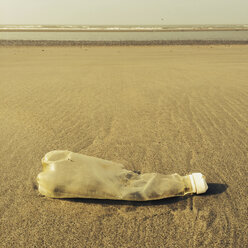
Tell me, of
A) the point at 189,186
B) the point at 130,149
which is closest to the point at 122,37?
the point at 130,149

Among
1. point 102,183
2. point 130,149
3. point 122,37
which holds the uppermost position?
point 122,37

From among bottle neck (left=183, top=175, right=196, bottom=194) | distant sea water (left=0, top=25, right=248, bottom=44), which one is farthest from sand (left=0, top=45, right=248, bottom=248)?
distant sea water (left=0, top=25, right=248, bottom=44)

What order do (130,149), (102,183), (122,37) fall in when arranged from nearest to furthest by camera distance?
(102,183), (130,149), (122,37)

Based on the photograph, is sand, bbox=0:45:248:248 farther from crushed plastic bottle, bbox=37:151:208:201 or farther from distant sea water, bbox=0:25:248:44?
distant sea water, bbox=0:25:248:44

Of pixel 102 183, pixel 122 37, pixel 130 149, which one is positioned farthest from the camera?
pixel 122 37

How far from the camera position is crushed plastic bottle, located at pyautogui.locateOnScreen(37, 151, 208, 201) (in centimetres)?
170

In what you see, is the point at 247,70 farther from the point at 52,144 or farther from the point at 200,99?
the point at 52,144

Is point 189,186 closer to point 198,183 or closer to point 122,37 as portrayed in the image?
point 198,183

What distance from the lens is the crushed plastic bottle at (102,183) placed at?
170cm

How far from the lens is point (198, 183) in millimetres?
1758

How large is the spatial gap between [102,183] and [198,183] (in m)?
0.66

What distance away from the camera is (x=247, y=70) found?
19.8 ft

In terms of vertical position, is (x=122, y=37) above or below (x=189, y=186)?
above

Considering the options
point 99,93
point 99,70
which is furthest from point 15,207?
point 99,70
